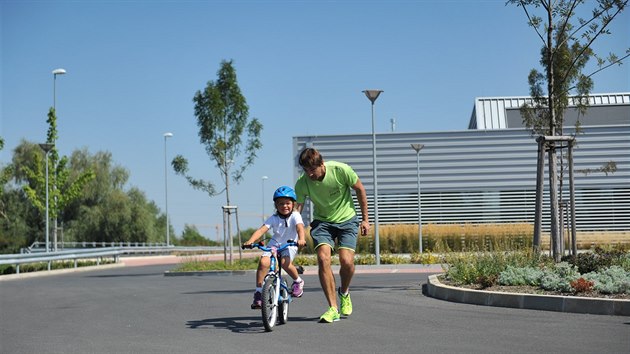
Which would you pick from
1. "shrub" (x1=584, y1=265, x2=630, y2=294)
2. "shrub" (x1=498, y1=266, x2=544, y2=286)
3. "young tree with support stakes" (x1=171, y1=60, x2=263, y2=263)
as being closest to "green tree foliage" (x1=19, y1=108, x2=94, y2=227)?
"young tree with support stakes" (x1=171, y1=60, x2=263, y2=263)

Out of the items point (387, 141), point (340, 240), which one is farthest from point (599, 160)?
point (340, 240)

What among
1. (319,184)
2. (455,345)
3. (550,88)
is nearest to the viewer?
(455,345)

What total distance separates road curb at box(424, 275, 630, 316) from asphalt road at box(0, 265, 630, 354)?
0.21 m

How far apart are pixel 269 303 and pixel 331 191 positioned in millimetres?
1335

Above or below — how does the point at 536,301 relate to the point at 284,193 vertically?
below

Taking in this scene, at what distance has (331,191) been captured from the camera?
9438mm

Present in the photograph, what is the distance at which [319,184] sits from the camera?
9398mm

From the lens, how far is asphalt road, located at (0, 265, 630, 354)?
25.1 feet

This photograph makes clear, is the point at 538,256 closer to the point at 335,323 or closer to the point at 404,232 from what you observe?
the point at 335,323

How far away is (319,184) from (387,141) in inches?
1546

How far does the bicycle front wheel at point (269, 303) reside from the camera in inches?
341

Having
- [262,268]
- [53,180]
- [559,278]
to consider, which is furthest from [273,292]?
[53,180]

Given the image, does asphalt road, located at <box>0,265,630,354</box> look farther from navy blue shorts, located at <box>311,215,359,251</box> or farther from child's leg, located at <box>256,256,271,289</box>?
navy blue shorts, located at <box>311,215,359,251</box>

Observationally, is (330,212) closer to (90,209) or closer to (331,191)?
(331,191)
